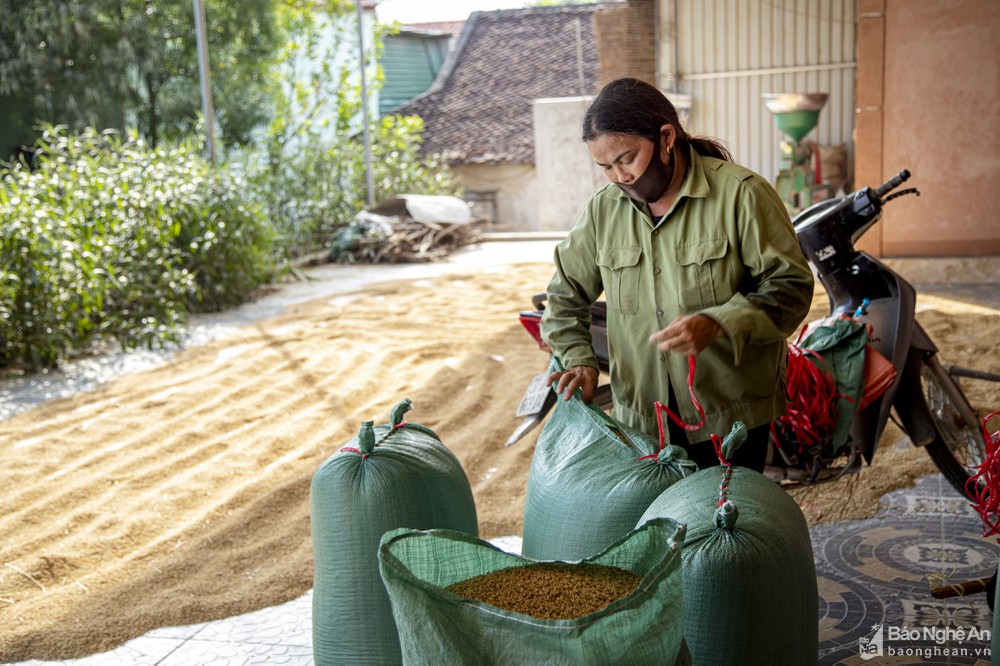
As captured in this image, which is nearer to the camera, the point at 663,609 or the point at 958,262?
the point at 663,609

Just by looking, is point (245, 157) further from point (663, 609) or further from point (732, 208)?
point (663, 609)

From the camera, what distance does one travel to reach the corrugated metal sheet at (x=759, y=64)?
1160 centimetres

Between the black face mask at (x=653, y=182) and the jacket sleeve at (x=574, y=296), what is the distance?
20 cm

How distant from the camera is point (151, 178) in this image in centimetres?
780

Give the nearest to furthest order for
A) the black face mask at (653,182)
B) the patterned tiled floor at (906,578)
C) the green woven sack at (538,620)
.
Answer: the green woven sack at (538,620) → the black face mask at (653,182) → the patterned tiled floor at (906,578)

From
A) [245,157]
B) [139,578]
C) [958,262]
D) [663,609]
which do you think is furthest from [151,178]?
[663,609]

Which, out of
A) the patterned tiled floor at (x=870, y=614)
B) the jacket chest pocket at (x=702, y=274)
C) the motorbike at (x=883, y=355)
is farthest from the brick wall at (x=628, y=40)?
the jacket chest pocket at (x=702, y=274)

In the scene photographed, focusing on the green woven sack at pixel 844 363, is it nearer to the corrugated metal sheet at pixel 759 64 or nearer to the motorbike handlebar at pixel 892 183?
the motorbike handlebar at pixel 892 183

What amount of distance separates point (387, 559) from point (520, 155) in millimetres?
18179

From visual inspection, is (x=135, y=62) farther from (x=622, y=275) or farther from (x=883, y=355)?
(x=622, y=275)

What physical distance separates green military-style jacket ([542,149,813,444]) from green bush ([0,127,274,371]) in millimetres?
4705

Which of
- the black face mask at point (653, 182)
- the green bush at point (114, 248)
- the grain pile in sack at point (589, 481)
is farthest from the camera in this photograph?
the green bush at point (114, 248)

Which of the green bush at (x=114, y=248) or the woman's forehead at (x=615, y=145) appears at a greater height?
the woman's forehead at (x=615, y=145)

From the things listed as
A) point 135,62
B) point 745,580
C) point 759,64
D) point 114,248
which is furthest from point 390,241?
point 745,580
